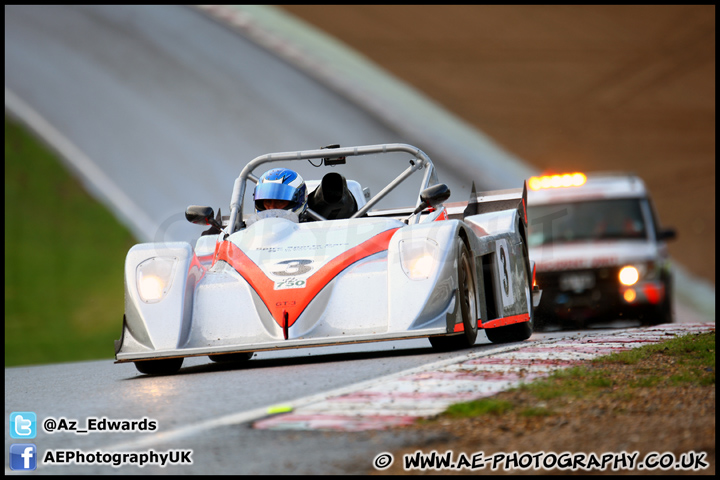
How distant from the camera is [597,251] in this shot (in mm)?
12523

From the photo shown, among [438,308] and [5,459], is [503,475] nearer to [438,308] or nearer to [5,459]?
[5,459]

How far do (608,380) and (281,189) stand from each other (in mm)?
3677

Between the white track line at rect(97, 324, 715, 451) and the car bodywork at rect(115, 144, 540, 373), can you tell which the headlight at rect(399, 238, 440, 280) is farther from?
the white track line at rect(97, 324, 715, 451)

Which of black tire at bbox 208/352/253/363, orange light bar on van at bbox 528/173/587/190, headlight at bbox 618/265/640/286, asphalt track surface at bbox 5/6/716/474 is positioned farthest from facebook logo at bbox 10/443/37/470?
orange light bar on van at bbox 528/173/587/190

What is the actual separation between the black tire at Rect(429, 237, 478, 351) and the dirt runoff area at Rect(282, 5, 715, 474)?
1402 cm

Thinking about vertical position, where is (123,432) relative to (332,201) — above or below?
below

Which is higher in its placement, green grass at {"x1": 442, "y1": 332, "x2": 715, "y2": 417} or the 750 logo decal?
the 750 logo decal

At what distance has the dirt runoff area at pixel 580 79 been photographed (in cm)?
2641

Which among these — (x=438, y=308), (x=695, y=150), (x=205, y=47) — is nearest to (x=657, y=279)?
(x=438, y=308)

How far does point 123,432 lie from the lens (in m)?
4.45

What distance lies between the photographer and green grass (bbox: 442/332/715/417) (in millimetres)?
4473

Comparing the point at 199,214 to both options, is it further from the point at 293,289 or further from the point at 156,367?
the point at 293,289

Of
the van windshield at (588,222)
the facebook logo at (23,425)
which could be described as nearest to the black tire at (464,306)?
the facebook logo at (23,425)

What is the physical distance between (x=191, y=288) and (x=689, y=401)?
3813mm
